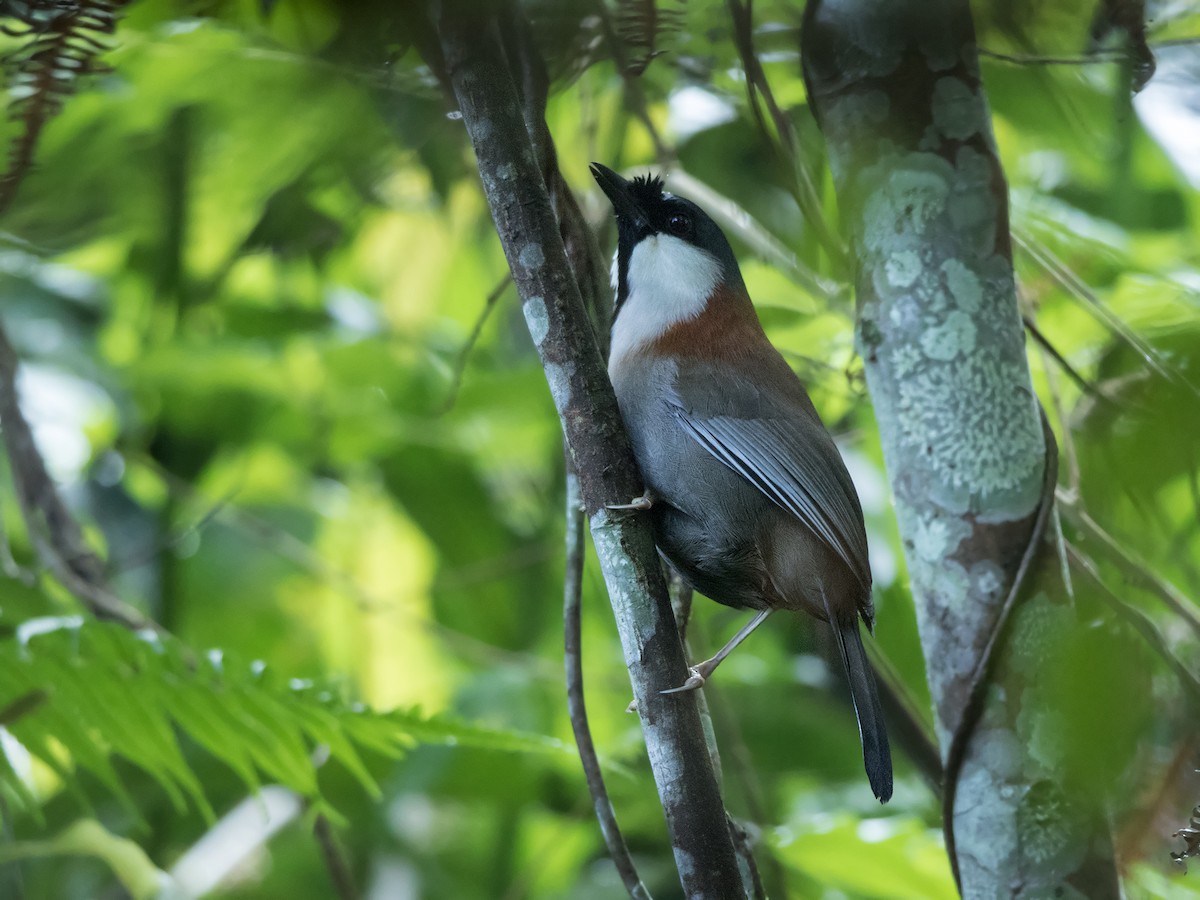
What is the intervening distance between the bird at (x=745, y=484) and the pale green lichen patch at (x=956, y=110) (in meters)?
0.66

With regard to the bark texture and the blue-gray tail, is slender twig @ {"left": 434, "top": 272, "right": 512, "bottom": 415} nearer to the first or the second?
the bark texture

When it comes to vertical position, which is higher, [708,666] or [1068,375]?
[1068,375]

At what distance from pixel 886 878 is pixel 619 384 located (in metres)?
1.22

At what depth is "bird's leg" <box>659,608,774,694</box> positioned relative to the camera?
1539 mm

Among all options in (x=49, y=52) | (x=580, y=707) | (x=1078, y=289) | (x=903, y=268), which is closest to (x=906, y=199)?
(x=903, y=268)

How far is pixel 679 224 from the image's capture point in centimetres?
258

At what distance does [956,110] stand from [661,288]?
0.91m

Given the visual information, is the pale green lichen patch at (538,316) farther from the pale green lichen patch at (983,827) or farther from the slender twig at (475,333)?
the pale green lichen patch at (983,827)

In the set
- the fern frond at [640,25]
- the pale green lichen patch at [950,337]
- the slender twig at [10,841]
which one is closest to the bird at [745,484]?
the pale green lichen patch at [950,337]

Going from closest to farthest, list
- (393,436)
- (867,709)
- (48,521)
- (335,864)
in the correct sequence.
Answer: (867,709) → (335,864) → (48,521) → (393,436)

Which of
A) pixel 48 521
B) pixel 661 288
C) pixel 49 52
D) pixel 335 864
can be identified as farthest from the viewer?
pixel 48 521

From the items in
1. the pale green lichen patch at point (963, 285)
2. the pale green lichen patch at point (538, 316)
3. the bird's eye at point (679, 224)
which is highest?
the pale green lichen patch at point (538, 316)

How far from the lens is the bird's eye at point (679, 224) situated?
2578 mm

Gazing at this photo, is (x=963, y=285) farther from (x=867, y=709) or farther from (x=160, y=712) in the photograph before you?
(x=160, y=712)
